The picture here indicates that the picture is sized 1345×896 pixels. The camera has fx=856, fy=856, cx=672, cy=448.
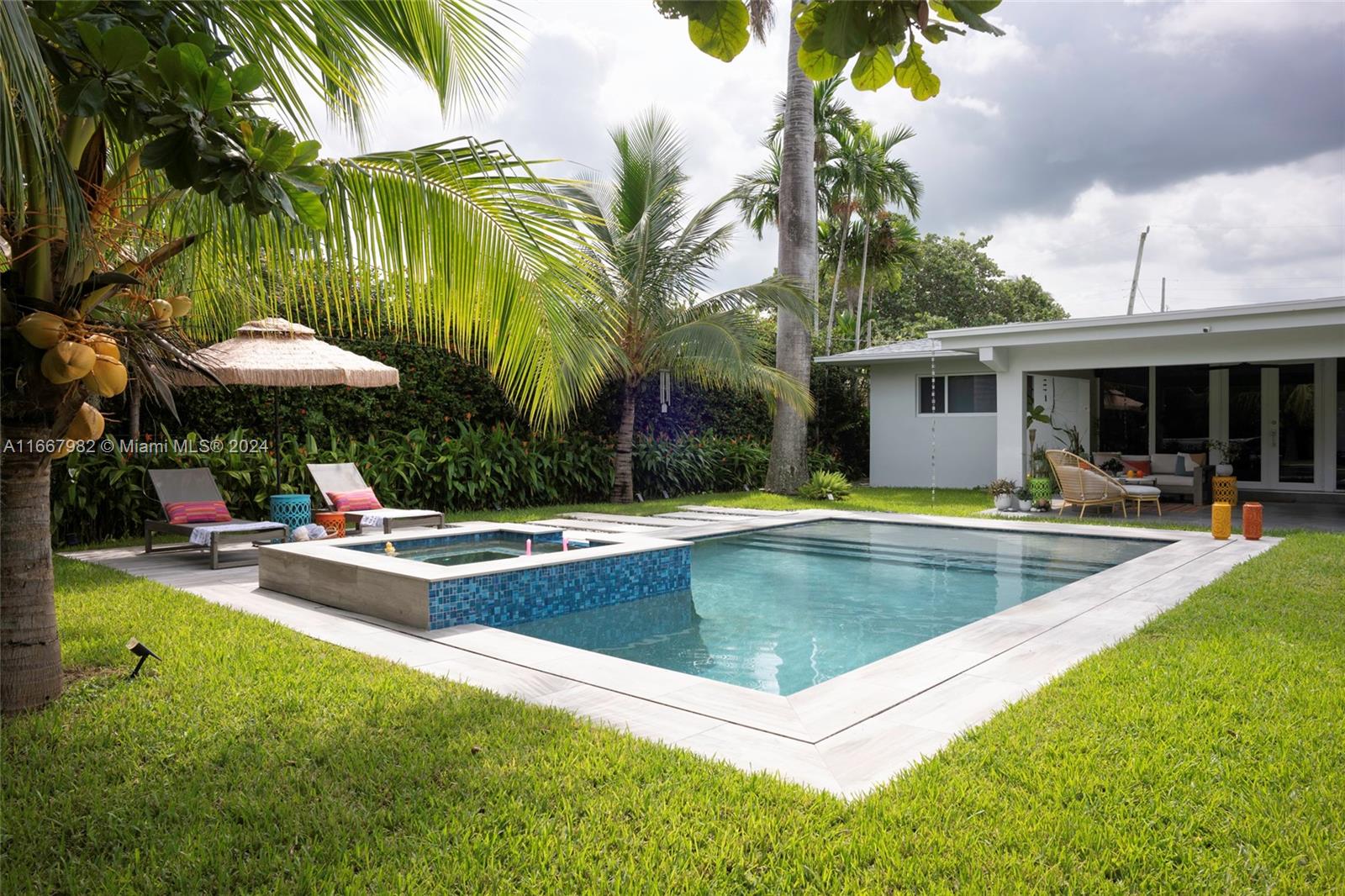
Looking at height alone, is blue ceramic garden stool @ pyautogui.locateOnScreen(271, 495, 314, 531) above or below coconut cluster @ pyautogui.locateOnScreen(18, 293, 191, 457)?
below

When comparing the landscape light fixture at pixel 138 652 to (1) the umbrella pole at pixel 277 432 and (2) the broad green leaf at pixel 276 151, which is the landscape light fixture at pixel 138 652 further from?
(1) the umbrella pole at pixel 277 432

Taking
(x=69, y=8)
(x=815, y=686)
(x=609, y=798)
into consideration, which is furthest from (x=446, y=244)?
(x=815, y=686)

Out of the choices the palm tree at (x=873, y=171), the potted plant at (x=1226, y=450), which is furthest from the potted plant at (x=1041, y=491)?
the palm tree at (x=873, y=171)

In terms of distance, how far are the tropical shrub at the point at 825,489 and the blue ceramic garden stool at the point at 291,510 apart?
9.02m

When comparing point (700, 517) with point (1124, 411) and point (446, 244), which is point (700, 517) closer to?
point (446, 244)

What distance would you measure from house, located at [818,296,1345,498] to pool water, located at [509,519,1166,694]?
12.2 ft

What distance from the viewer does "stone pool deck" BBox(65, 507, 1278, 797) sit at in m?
3.79

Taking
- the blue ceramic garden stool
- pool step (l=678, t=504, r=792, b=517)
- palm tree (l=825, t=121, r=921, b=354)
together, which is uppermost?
palm tree (l=825, t=121, r=921, b=354)

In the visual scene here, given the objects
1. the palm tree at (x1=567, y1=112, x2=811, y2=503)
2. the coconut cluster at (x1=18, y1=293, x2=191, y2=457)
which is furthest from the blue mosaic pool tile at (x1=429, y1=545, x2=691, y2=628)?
the palm tree at (x1=567, y1=112, x2=811, y2=503)

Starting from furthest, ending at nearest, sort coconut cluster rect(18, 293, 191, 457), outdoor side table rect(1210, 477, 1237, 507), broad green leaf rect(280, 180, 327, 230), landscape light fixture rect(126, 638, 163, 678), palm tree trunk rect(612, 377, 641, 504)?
1. palm tree trunk rect(612, 377, 641, 504)
2. outdoor side table rect(1210, 477, 1237, 507)
3. landscape light fixture rect(126, 638, 163, 678)
4. coconut cluster rect(18, 293, 191, 457)
5. broad green leaf rect(280, 180, 327, 230)

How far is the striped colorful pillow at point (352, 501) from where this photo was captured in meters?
10.4

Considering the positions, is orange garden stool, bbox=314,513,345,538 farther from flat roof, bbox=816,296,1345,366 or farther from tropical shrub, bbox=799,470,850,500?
flat roof, bbox=816,296,1345,366

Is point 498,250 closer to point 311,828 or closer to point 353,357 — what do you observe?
point 311,828

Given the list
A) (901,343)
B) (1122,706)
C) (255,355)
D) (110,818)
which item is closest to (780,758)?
(1122,706)
